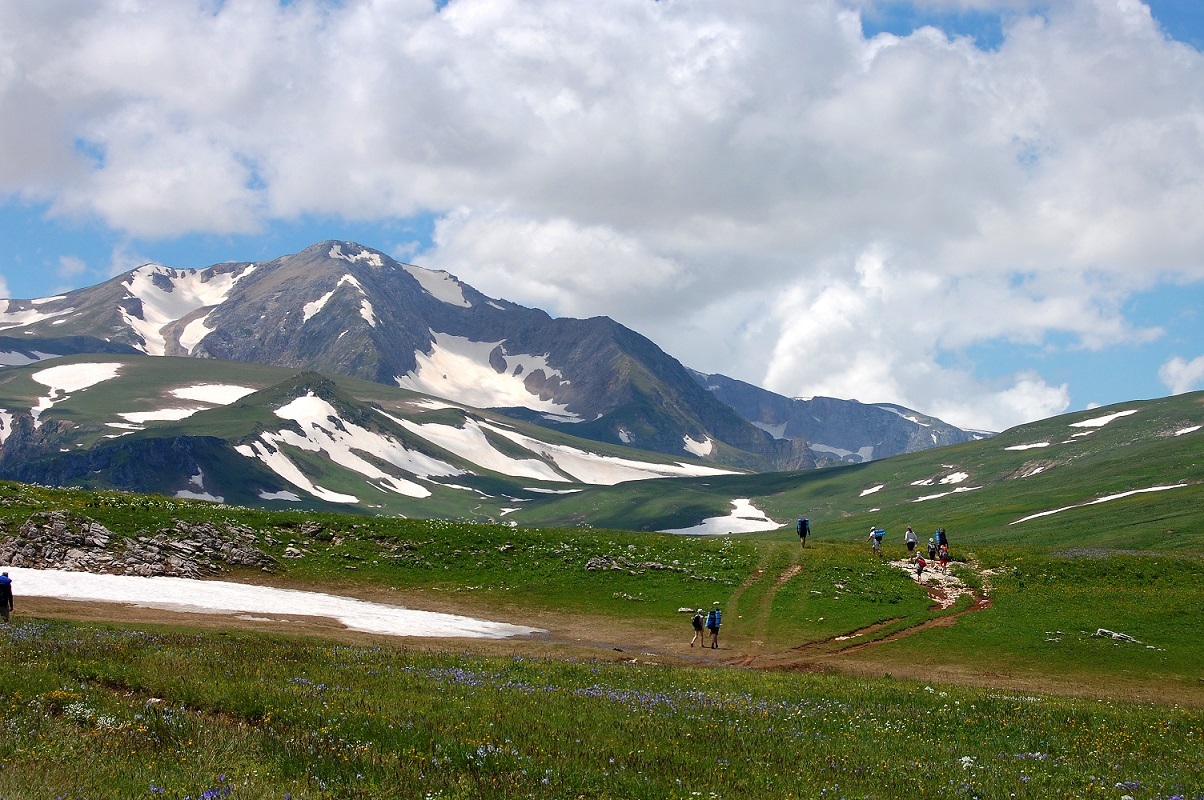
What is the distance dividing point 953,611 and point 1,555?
56806 millimetres

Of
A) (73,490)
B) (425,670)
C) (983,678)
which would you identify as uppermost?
(73,490)

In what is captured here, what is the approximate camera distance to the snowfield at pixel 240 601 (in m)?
47.2

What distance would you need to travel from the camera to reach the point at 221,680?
2161 cm

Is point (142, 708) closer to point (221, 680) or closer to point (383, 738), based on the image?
point (221, 680)

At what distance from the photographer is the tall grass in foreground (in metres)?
14.3

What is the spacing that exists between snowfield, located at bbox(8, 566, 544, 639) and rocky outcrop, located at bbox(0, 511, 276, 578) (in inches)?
64.2

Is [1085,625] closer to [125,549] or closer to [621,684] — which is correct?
[621,684]

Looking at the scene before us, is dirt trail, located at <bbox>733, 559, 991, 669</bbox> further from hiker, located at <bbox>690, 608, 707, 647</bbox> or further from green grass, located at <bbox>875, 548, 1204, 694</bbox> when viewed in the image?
hiker, located at <bbox>690, 608, 707, 647</bbox>

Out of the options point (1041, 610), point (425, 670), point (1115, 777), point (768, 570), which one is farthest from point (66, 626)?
point (1041, 610)

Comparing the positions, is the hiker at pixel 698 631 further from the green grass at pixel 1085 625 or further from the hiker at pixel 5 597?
the hiker at pixel 5 597

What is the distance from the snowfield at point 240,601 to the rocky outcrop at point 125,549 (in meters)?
1.63

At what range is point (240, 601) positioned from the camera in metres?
50.9

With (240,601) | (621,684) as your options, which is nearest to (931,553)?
(621,684)

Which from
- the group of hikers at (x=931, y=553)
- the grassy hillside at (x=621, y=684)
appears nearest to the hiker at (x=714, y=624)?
the grassy hillside at (x=621, y=684)
